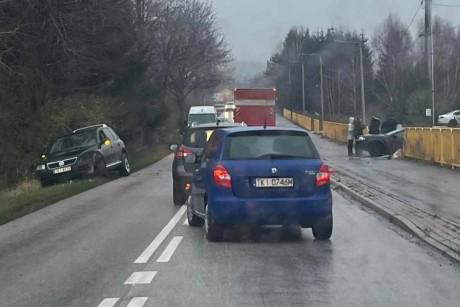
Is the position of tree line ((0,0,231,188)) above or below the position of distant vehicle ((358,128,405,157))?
above

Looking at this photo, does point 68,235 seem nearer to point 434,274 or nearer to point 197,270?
point 197,270

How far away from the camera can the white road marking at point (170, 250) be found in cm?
863

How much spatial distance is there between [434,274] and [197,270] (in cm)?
251

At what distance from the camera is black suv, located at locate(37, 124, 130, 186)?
2083 centimetres

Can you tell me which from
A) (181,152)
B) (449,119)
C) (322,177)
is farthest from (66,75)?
(449,119)

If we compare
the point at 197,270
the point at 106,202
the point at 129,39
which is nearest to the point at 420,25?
the point at 129,39

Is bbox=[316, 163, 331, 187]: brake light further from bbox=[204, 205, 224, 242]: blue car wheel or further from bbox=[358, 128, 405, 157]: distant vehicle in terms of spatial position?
bbox=[358, 128, 405, 157]: distant vehicle

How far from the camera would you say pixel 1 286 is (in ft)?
24.3

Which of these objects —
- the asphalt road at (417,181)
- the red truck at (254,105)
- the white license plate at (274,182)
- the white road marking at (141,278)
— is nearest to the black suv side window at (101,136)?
the asphalt road at (417,181)

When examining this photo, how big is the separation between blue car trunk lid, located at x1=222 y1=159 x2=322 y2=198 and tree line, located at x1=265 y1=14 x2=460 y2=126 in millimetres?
43939

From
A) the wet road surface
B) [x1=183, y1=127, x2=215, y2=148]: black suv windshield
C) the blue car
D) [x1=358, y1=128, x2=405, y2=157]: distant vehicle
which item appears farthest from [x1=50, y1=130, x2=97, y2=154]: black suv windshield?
[x1=358, y1=128, x2=405, y2=157]: distant vehicle

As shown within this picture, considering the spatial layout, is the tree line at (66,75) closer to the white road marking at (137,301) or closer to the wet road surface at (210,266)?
the wet road surface at (210,266)

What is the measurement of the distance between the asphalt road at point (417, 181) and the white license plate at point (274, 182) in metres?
3.11

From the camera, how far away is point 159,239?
10.1 meters
